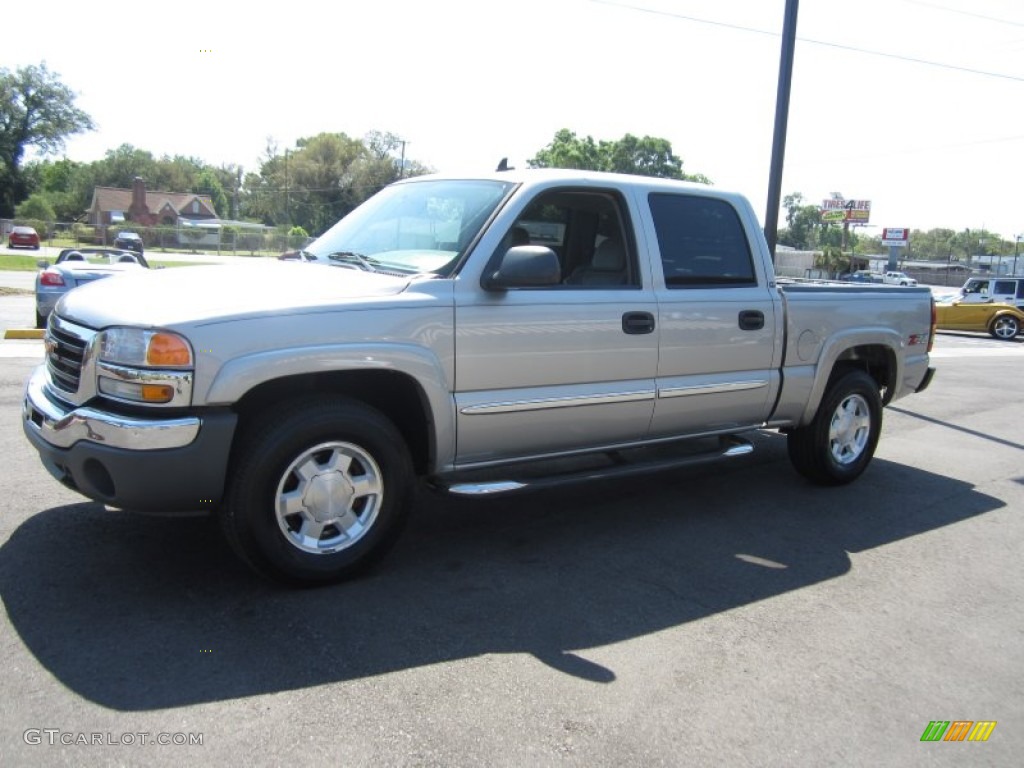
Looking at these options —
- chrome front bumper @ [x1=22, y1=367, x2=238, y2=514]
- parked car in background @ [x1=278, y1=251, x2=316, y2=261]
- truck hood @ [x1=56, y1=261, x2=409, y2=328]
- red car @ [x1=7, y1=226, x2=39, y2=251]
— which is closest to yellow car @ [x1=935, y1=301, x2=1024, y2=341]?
parked car in background @ [x1=278, y1=251, x2=316, y2=261]

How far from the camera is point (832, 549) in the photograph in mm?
4879

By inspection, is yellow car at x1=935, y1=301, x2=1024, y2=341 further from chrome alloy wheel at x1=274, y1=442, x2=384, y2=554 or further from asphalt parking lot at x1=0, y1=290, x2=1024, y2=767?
chrome alloy wheel at x1=274, y1=442, x2=384, y2=554

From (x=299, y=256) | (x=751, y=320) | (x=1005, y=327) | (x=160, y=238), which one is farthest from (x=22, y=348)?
(x=160, y=238)

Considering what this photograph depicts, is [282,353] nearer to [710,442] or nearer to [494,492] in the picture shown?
[494,492]

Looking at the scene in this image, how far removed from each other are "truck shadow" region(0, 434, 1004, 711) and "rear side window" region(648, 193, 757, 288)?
1.52 m

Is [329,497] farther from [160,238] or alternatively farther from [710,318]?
[160,238]

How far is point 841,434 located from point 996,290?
25.1 meters

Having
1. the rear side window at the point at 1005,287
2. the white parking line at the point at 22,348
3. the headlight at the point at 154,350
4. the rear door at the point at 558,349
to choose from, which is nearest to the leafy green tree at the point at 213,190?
the rear side window at the point at 1005,287

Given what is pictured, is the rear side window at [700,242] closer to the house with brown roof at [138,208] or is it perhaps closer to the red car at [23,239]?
the red car at [23,239]

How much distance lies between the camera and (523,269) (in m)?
3.99

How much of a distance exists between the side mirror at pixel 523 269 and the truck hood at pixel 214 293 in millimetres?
442

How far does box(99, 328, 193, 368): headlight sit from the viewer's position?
3.33 m

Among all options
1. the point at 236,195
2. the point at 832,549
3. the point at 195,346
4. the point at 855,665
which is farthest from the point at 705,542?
the point at 236,195

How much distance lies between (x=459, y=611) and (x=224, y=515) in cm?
110
